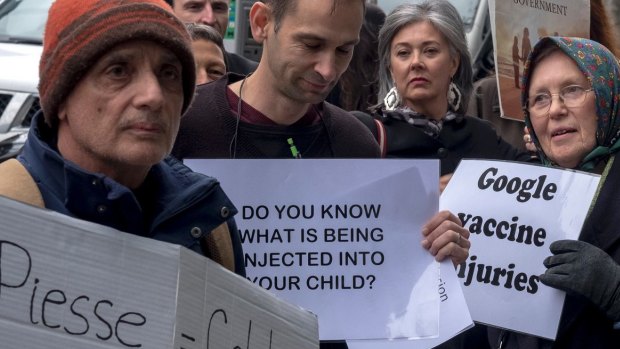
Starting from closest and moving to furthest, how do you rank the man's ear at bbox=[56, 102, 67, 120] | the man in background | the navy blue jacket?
the navy blue jacket, the man's ear at bbox=[56, 102, 67, 120], the man in background

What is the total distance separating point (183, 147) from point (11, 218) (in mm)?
1376

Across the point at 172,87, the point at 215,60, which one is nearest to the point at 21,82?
the point at 215,60

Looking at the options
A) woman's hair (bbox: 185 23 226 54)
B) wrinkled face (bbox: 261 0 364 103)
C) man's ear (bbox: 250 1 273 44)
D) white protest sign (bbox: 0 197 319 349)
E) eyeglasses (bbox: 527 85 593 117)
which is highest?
woman's hair (bbox: 185 23 226 54)

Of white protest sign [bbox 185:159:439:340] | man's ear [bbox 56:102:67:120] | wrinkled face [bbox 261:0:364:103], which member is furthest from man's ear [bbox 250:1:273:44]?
man's ear [bbox 56:102:67:120]

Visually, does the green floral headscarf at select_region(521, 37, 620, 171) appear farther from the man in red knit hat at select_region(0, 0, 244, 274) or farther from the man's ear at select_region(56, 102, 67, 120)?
the man's ear at select_region(56, 102, 67, 120)

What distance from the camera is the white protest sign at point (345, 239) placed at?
394 centimetres

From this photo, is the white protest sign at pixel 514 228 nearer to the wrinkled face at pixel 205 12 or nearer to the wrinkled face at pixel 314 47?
the wrinkled face at pixel 314 47

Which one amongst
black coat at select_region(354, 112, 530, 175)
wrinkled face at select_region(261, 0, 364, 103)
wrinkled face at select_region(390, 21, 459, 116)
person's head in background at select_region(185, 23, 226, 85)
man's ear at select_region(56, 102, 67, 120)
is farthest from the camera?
person's head in background at select_region(185, 23, 226, 85)

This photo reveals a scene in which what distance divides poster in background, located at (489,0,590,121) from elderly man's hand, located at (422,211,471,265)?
7.11 ft

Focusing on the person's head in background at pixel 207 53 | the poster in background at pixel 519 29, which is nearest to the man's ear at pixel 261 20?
the person's head in background at pixel 207 53

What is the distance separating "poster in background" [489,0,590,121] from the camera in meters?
6.12

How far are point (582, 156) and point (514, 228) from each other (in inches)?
13.4

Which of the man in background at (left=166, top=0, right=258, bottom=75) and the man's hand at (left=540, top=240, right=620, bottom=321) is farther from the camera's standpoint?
the man in background at (left=166, top=0, right=258, bottom=75)

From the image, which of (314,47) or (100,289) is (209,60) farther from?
(100,289)
